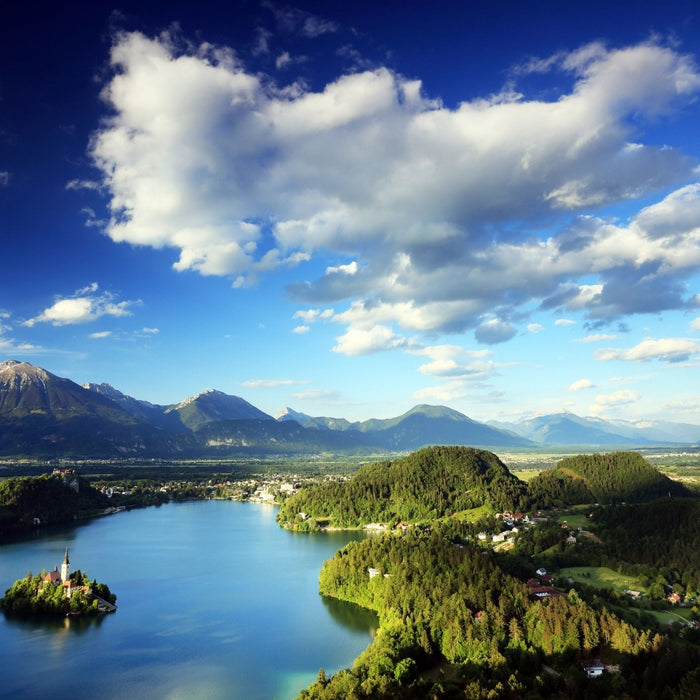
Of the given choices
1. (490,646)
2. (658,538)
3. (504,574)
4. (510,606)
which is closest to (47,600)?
(490,646)

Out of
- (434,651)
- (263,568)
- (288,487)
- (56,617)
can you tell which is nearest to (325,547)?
(263,568)

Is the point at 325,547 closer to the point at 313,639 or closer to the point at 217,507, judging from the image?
the point at 313,639

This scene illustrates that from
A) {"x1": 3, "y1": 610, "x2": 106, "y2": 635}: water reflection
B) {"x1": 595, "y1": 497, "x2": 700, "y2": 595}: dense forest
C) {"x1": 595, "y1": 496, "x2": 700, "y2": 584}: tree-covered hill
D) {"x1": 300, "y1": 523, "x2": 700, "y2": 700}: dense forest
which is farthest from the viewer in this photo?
{"x1": 595, "y1": 496, "x2": 700, "y2": 584}: tree-covered hill

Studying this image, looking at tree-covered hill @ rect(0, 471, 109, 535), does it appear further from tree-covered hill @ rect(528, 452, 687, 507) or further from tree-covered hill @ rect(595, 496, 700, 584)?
tree-covered hill @ rect(595, 496, 700, 584)

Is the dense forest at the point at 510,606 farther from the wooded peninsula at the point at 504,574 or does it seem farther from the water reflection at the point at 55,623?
the water reflection at the point at 55,623

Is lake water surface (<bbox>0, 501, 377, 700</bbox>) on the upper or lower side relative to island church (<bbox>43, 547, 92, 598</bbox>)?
lower

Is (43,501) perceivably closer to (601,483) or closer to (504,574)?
(504,574)

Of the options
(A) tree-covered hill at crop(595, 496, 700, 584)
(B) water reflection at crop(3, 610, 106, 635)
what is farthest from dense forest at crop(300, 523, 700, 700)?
(B) water reflection at crop(3, 610, 106, 635)
